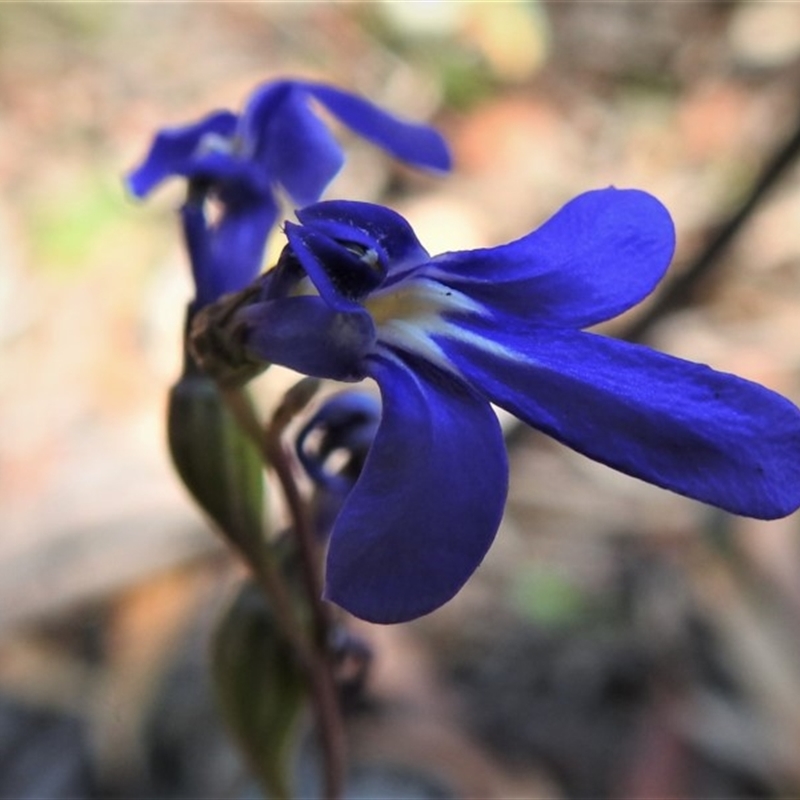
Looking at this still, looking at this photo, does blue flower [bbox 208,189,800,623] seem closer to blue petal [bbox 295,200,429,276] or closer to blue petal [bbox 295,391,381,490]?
blue petal [bbox 295,200,429,276]

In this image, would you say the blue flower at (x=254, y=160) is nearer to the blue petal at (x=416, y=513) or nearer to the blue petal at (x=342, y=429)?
the blue petal at (x=342, y=429)

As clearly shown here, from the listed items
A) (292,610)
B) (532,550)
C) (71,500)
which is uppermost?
(292,610)

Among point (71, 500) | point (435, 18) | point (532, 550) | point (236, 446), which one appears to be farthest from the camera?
point (435, 18)

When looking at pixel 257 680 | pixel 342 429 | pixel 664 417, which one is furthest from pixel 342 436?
pixel 664 417

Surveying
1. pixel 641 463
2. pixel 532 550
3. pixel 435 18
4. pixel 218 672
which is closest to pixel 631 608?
pixel 532 550

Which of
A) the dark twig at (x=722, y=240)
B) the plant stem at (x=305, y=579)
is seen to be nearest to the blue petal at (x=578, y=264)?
the plant stem at (x=305, y=579)

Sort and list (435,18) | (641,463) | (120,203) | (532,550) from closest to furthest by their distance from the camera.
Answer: (641,463)
(532,550)
(120,203)
(435,18)

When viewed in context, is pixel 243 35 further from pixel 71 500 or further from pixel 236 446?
pixel 236 446

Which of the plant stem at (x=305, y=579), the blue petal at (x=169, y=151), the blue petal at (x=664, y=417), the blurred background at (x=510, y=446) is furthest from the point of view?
the blurred background at (x=510, y=446)
